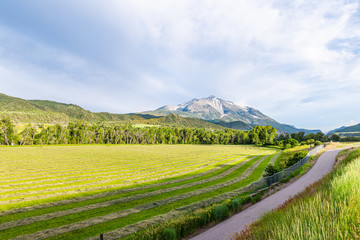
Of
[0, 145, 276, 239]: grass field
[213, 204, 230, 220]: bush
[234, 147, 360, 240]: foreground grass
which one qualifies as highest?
[234, 147, 360, 240]: foreground grass

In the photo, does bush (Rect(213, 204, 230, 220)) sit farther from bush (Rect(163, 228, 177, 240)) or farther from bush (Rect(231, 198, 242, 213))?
bush (Rect(163, 228, 177, 240))

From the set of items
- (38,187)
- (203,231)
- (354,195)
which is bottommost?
(38,187)

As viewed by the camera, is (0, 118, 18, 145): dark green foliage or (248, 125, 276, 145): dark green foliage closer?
(0, 118, 18, 145): dark green foliage

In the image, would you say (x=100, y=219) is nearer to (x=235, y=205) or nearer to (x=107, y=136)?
(x=235, y=205)

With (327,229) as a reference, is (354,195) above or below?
above

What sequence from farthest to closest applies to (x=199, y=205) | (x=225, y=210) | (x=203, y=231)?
(x=199, y=205), (x=225, y=210), (x=203, y=231)

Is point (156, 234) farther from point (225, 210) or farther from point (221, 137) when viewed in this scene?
point (221, 137)

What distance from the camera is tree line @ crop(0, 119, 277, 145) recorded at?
9988 centimetres

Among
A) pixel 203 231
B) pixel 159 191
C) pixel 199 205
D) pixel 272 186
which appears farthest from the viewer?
pixel 159 191

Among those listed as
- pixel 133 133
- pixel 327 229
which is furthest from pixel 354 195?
pixel 133 133

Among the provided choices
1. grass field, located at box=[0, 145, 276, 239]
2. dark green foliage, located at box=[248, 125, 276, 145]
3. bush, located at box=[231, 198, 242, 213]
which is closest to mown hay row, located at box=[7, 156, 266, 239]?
grass field, located at box=[0, 145, 276, 239]

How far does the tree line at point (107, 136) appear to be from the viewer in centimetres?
9988

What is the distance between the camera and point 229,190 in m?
20.8

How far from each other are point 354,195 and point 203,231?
26.4 feet
